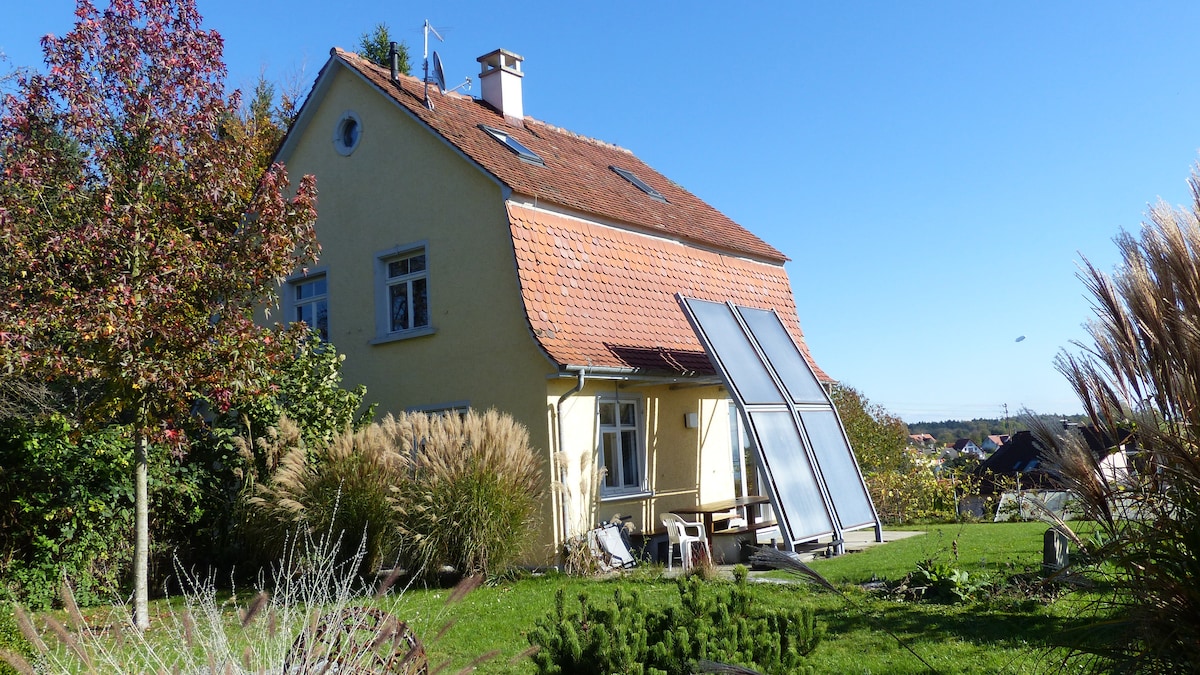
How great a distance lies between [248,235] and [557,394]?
173 inches

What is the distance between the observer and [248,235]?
9.52 meters

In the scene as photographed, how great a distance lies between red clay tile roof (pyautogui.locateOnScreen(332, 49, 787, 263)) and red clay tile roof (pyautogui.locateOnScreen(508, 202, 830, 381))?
1.00 ft

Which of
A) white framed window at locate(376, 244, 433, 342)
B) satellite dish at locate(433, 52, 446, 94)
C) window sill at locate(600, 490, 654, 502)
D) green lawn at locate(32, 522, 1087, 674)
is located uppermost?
satellite dish at locate(433, 52, 446, 94)

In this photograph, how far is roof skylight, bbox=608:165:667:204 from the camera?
17530mm

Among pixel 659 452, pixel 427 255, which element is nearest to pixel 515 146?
pixel 427 255

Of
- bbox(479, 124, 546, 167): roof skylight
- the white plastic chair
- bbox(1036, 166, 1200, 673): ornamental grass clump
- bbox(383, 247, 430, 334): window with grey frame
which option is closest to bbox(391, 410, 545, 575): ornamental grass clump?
the white plastic chair

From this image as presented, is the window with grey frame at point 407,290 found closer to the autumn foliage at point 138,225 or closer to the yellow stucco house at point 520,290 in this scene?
the yellow stucco house at point 520,290

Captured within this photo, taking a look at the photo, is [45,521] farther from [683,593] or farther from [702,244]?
[702,244]

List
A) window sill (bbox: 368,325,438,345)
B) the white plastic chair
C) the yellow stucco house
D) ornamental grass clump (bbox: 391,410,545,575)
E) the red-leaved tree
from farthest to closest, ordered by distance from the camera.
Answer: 1. window sill (bbox: 368,325,438,345)
2. the yellow stucco house
3. the white plastic chair
4. ornamental grass clump (bbox: 391,410,545,575)
5. the red-leaved tree

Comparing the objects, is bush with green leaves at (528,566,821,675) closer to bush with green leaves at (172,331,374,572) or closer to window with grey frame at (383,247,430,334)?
bush with green leaves at (172,331,374,572)

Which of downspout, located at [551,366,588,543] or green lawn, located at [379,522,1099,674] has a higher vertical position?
downspout, located at [551,366,588,543]

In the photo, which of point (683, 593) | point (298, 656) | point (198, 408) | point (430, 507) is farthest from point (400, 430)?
point (298, 656)

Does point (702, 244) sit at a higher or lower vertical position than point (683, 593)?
higher

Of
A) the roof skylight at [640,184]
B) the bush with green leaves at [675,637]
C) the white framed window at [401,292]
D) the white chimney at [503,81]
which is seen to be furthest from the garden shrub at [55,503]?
the roof skylight at [640,184]
